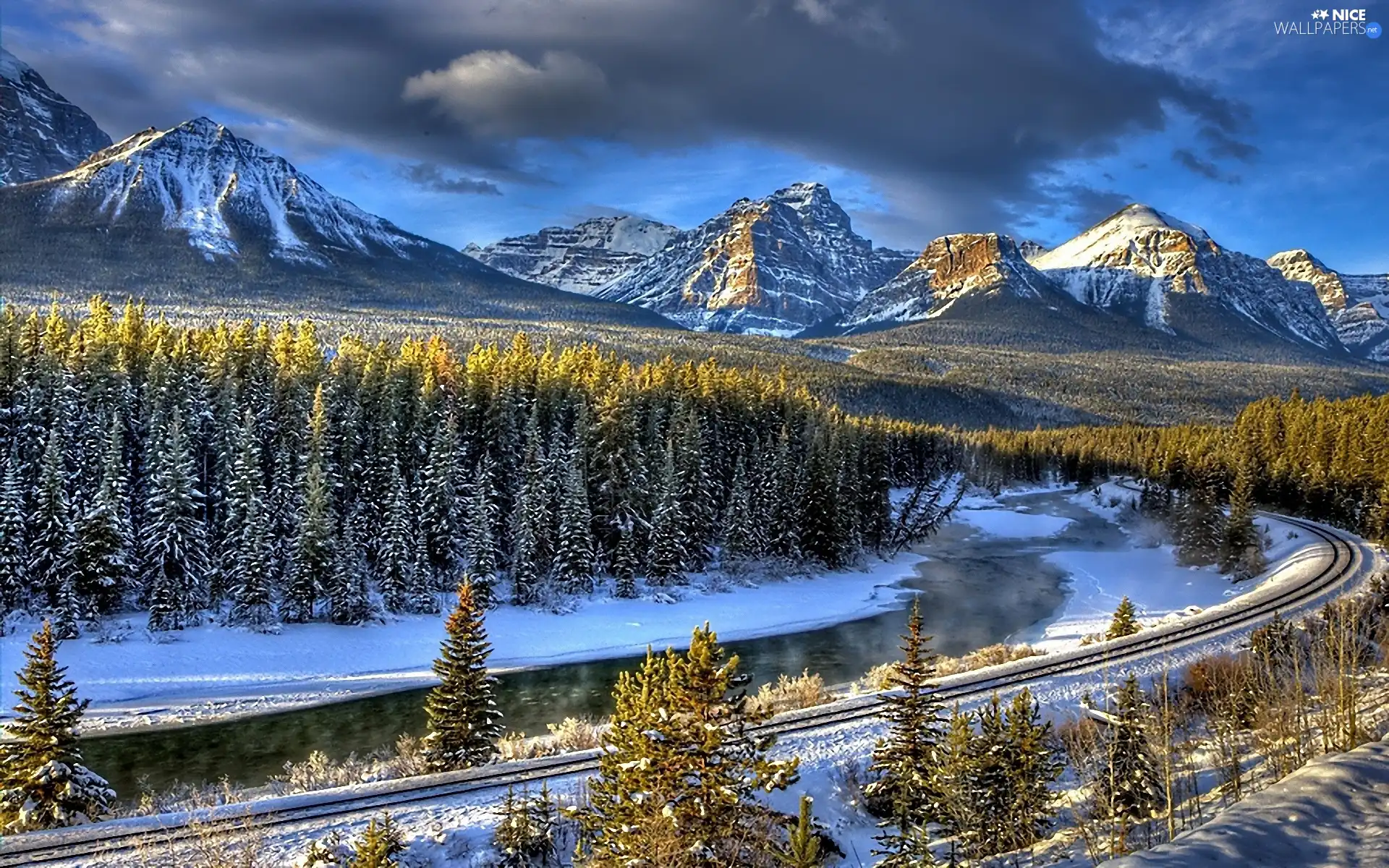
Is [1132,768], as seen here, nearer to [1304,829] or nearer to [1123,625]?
[1304,829]

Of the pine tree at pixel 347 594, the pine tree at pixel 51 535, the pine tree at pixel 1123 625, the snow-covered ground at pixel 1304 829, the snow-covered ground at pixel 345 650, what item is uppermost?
the snow-covered ground at pixel 1304 829

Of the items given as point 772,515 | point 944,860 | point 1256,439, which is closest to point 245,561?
point 772,515

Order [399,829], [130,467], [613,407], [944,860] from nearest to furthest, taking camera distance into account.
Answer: [944,860] < [399,829] < [130,467] < [613,407]

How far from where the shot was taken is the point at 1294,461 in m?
85.5

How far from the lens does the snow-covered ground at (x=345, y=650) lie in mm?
37906

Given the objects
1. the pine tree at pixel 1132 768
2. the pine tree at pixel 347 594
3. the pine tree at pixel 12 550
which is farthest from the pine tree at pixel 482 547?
the pine tree at pixel 1132 768

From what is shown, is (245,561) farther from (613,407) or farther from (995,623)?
(995,623)

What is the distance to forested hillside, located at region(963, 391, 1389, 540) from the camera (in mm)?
70438

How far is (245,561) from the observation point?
45719 millimetres

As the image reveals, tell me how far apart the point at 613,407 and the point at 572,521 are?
10.6 m

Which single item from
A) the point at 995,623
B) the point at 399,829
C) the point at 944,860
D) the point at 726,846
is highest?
the point at 726,846

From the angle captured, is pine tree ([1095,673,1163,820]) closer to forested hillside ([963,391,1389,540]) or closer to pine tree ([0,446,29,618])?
pine tree ([0,446,29,618])

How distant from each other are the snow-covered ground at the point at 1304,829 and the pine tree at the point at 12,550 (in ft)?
175

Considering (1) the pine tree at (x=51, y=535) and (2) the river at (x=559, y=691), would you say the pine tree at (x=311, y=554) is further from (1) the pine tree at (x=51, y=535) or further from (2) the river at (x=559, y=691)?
(2) the river at (x=559, y=691)
